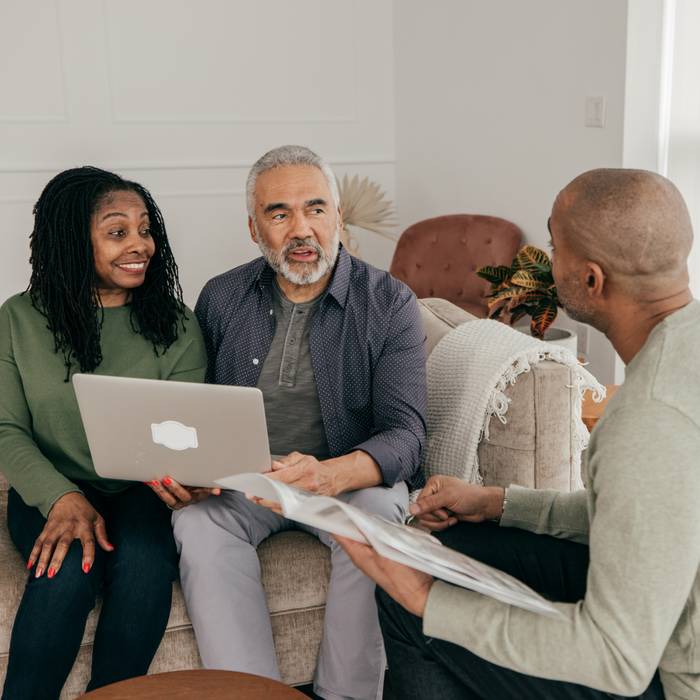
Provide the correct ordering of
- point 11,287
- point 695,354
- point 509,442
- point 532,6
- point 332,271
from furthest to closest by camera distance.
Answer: point 11,287, point 532,6, point 332,271, point 509,442, point 695,354

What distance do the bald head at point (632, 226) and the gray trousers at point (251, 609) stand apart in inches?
27.6

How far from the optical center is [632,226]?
0.78m

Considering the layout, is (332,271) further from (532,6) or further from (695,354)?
(532,6)

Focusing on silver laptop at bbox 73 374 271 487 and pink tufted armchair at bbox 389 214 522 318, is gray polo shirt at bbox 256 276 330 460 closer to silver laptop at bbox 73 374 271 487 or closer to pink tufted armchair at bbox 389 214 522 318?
silver laptop at bbox 73 374 271 487

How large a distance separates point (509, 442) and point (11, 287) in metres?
2.90

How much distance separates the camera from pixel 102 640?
1190 millimetres

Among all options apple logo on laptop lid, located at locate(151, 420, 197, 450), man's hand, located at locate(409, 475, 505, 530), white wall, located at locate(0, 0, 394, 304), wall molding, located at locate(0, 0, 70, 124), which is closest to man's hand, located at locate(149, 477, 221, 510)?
apple logo on laptop lid, located at locate(151, 420, 197, 450)

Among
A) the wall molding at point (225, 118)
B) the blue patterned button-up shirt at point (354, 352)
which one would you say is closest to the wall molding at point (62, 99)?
the wall molding at point (225, 118)

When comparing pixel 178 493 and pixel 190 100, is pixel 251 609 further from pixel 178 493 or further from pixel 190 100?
pixel 190 100

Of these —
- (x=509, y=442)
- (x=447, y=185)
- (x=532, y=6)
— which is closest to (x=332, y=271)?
(x=509, y=442)

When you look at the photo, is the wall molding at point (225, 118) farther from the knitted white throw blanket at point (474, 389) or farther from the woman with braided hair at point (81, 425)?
the knitted white throw blanket at point (474, 389)

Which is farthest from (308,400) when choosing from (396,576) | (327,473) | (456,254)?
(456,254)

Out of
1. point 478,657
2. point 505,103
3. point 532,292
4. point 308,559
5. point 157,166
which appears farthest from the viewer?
point 157,166

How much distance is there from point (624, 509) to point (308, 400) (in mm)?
863
